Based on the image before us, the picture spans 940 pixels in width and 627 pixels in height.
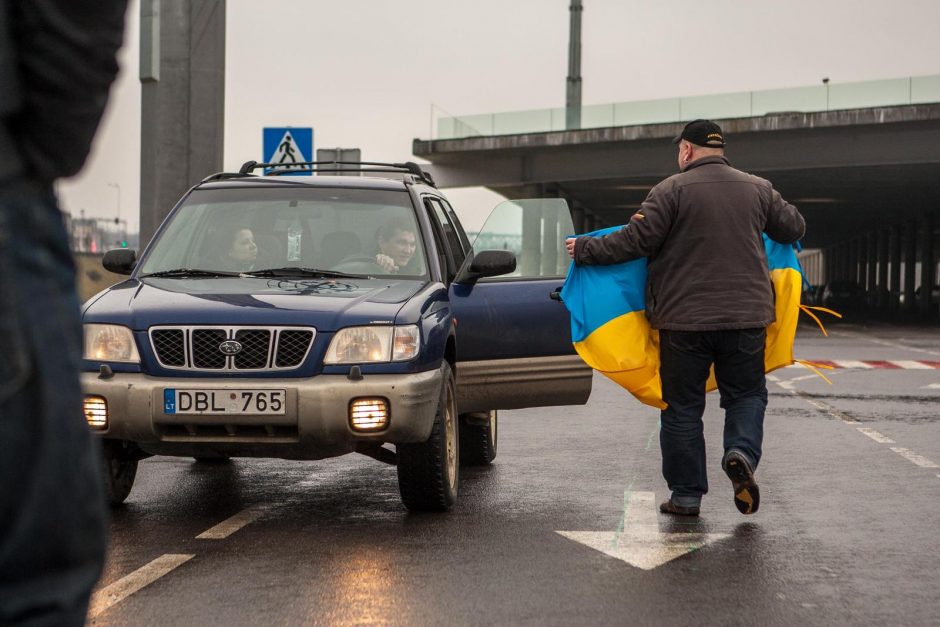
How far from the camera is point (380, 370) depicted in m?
6.66

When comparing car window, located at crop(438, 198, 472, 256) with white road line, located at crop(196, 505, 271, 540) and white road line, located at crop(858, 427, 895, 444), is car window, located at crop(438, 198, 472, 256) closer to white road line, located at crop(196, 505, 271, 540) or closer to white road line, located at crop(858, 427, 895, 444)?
white road line, located at crop(196, 505, 271, 540)

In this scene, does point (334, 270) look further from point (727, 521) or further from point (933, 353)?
point (933, 353)

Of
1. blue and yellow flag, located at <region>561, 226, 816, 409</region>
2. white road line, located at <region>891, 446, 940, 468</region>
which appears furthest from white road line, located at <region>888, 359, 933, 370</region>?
blue and yellow flag, located at <region>561, 226, 816, 409</region>

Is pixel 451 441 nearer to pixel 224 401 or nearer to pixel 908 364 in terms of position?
pixel 224 401

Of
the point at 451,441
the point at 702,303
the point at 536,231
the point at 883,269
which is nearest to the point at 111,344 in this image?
the point at 451,441

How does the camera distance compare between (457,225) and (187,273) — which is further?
(457,225)

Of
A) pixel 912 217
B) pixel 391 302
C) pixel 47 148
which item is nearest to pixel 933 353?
pixel 391 302

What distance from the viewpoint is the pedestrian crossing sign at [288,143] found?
18.2 m

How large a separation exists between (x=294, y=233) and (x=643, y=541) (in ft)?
9.14

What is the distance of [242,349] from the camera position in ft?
21.7

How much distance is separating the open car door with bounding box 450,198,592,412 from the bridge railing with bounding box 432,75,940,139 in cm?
3337

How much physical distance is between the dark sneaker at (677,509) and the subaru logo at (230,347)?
7.39 ft

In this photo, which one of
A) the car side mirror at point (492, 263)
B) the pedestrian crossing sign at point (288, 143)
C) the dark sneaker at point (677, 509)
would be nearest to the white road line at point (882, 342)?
the pedestrian crossing sign at point (288, 143)

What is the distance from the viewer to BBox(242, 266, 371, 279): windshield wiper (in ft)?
25.2
